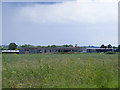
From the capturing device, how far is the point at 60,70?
2.73 m

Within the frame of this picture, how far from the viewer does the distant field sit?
7.99 feet

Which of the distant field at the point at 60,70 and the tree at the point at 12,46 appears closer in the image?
the distant field at the point at 60,70

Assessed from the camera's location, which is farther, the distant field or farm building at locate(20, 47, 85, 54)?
farm building at locate(20, 47, 85, 54)

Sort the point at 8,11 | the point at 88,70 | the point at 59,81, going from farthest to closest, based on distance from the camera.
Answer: the point at 8,11 < the point at 88,70 < the point at 59,81

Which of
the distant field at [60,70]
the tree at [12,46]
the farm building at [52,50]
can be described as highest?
the tree at [12,46]

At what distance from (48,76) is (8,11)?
149 cm

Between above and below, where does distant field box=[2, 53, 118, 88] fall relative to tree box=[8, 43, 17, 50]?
below

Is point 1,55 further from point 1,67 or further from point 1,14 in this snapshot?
point 1,14

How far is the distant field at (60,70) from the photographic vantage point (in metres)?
2.44

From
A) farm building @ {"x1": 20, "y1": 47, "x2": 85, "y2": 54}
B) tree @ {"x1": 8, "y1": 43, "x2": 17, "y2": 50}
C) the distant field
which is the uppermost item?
tree @ {"x1": 8, "y1": 43, "x2": 17, "y2": 50}

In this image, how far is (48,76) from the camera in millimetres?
2590

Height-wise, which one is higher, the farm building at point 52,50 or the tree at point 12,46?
the tree at point 12,46

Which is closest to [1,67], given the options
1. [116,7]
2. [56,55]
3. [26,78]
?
[26,78]

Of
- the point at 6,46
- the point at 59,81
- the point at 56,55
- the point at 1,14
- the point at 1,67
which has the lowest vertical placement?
the point at 59,81
